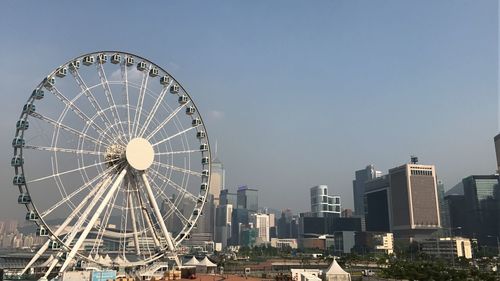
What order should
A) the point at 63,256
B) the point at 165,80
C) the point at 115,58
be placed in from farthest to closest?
the point at 165,80 → the point at 115,58 → the point at 63,256

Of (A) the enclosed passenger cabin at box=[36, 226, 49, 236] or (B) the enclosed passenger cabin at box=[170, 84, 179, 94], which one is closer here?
(A) the enclosed passenger cabin at box=[36, 226, 49, 236]

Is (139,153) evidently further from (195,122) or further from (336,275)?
(336,275)

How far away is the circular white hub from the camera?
60.0m

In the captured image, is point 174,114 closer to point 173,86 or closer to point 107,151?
point 173,86

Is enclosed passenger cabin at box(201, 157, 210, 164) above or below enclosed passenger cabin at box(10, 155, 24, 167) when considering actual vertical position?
above

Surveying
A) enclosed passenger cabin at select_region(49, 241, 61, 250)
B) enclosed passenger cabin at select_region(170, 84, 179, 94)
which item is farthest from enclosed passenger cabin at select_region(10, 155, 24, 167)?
enclosed passenger cabin at select_region(170, 84, 179, 94)

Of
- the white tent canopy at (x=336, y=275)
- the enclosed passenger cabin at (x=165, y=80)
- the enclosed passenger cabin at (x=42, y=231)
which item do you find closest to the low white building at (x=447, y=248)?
the white tent canopy at (x=336, y=275)

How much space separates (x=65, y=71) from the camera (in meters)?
58.5

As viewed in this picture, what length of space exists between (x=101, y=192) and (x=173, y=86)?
19.2 meters

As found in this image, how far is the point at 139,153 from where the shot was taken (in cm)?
6081

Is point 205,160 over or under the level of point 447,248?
over

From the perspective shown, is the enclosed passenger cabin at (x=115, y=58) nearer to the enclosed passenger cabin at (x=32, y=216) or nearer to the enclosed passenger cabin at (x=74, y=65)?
the enclosed passenger cabin at (x=74, y=65)

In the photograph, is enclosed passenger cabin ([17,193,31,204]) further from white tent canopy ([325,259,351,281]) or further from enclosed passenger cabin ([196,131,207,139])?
white tent canopy ([325,259,351,281])

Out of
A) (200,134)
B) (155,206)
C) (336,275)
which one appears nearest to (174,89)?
(200,134)
